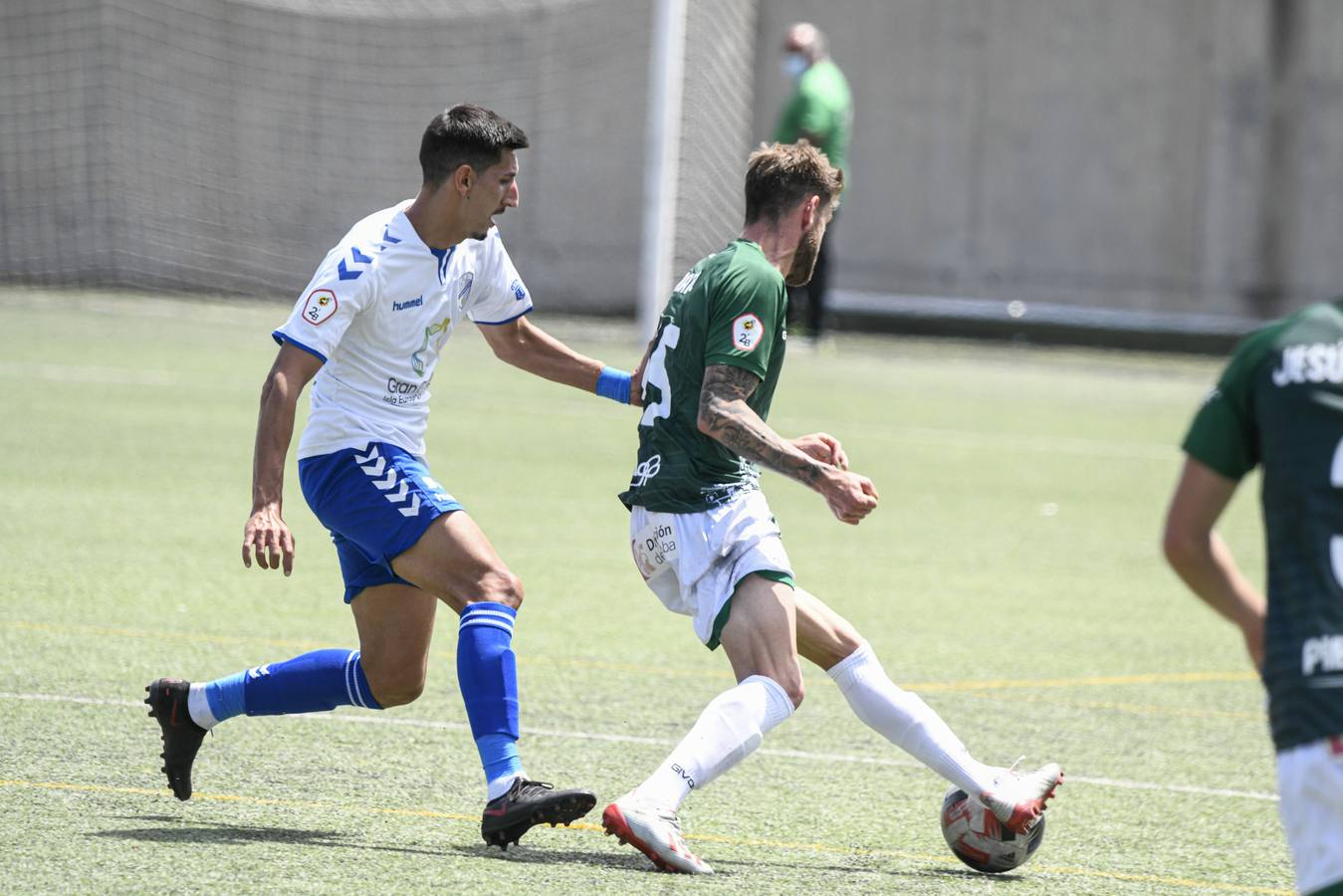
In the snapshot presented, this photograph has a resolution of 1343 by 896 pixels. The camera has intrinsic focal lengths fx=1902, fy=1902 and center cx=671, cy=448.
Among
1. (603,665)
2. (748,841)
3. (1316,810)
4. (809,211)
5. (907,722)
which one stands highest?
(809,211)

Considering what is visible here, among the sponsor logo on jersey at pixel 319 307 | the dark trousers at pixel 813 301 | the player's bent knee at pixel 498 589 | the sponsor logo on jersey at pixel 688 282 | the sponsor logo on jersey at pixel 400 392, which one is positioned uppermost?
the sponsor logo on jersey at pixel 688 282

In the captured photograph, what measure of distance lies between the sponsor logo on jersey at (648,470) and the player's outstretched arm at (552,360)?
0.75 metres

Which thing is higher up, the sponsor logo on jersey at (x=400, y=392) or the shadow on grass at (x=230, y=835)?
the sponsor logo on jersey at (x=400, y=392)

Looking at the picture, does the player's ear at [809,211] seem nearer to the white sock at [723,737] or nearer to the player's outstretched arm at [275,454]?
the white sock at [723,737]

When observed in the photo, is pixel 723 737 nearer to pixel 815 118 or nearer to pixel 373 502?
pixel 373 502

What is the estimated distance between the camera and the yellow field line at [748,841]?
4.73m

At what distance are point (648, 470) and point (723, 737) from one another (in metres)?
0.74

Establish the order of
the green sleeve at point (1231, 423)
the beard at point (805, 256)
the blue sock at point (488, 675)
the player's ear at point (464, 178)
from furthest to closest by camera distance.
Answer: the player's ear at point (464, 178), the beard at point (805, 256), the blue sock at point (488, 675), the green sleeve at point (1231, 423)

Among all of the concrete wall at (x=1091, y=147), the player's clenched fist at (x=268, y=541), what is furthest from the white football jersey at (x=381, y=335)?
the concrete wall at (x=1091, y=147)

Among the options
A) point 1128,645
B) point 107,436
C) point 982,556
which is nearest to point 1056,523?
point 982,556

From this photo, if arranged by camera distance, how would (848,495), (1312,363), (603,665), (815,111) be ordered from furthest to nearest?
1. (815,111)
2. (603,665)
3. (848,495)
4. (1312,363)

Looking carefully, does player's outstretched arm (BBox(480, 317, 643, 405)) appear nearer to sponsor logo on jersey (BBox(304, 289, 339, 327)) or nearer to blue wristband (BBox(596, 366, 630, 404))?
blue wristband (BBox(596, 366, 630, 404))

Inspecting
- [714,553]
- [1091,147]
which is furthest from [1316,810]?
[1091,147]

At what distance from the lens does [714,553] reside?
4.79 meters
